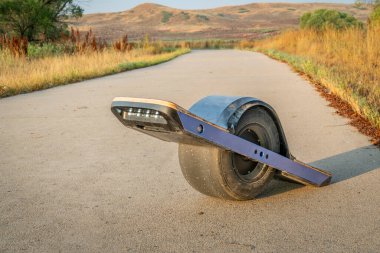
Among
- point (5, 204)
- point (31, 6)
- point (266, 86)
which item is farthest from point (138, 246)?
point (31, 6)

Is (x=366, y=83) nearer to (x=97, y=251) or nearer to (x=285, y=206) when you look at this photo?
(x=285, y=206)

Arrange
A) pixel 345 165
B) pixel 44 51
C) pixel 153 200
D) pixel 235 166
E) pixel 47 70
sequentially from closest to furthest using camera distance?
pixel 235 166 → pixel 153 200 → pixel 345 165 → pixel 47 70 → pixel 44 51

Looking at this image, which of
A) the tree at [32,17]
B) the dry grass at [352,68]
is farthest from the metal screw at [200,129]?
the tree at [32,17]

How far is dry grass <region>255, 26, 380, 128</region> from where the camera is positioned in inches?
302

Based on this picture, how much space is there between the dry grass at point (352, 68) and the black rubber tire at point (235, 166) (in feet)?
9.63

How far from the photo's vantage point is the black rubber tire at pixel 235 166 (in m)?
3.46

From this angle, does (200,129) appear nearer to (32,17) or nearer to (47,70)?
(47,70)

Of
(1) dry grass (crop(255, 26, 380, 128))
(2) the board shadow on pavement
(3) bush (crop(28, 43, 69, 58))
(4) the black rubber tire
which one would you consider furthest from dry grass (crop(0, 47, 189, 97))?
(4) the black rubber tire

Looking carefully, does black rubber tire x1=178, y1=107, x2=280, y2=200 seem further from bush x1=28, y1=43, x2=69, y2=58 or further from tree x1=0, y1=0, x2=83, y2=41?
tree x1=0, y1=0, x2=83, y2=41

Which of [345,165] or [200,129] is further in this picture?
[345,165]

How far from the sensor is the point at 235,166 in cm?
359

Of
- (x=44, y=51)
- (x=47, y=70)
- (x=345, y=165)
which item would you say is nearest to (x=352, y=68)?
(x=345, y=165)

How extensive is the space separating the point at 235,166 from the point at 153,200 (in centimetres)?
74

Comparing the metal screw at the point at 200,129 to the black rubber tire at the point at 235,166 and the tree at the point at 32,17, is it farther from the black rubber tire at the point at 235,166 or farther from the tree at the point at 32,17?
the tree at the point at 32,17
